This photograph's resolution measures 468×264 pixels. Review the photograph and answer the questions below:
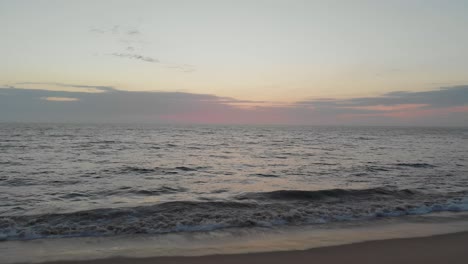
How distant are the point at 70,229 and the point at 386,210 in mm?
9623

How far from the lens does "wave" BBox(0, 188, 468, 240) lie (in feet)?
27.2

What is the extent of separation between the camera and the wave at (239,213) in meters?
8.29

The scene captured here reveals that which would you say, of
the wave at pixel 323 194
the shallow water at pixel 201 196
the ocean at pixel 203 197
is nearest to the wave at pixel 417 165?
the shallow water at pixel 201 196

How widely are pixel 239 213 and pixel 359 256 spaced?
4.38 metres

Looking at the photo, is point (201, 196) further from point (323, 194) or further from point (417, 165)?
point (417, 165)

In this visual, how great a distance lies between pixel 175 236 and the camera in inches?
309

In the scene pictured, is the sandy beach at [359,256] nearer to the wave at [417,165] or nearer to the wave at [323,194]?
the wave at [323,194]

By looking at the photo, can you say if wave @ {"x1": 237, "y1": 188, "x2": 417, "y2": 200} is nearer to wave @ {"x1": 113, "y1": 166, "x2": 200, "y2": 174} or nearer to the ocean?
the ocean

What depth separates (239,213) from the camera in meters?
9.97

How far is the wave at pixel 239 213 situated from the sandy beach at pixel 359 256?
2218mm

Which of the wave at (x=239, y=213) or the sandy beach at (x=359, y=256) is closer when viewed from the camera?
the sandy beach at (x=359, y=256)

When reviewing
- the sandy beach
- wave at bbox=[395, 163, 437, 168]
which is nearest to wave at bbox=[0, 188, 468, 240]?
the sandy beach

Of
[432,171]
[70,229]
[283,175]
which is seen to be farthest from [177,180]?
[432,171]

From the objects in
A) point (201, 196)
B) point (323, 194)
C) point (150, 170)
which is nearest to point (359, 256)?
point (323, 194)
